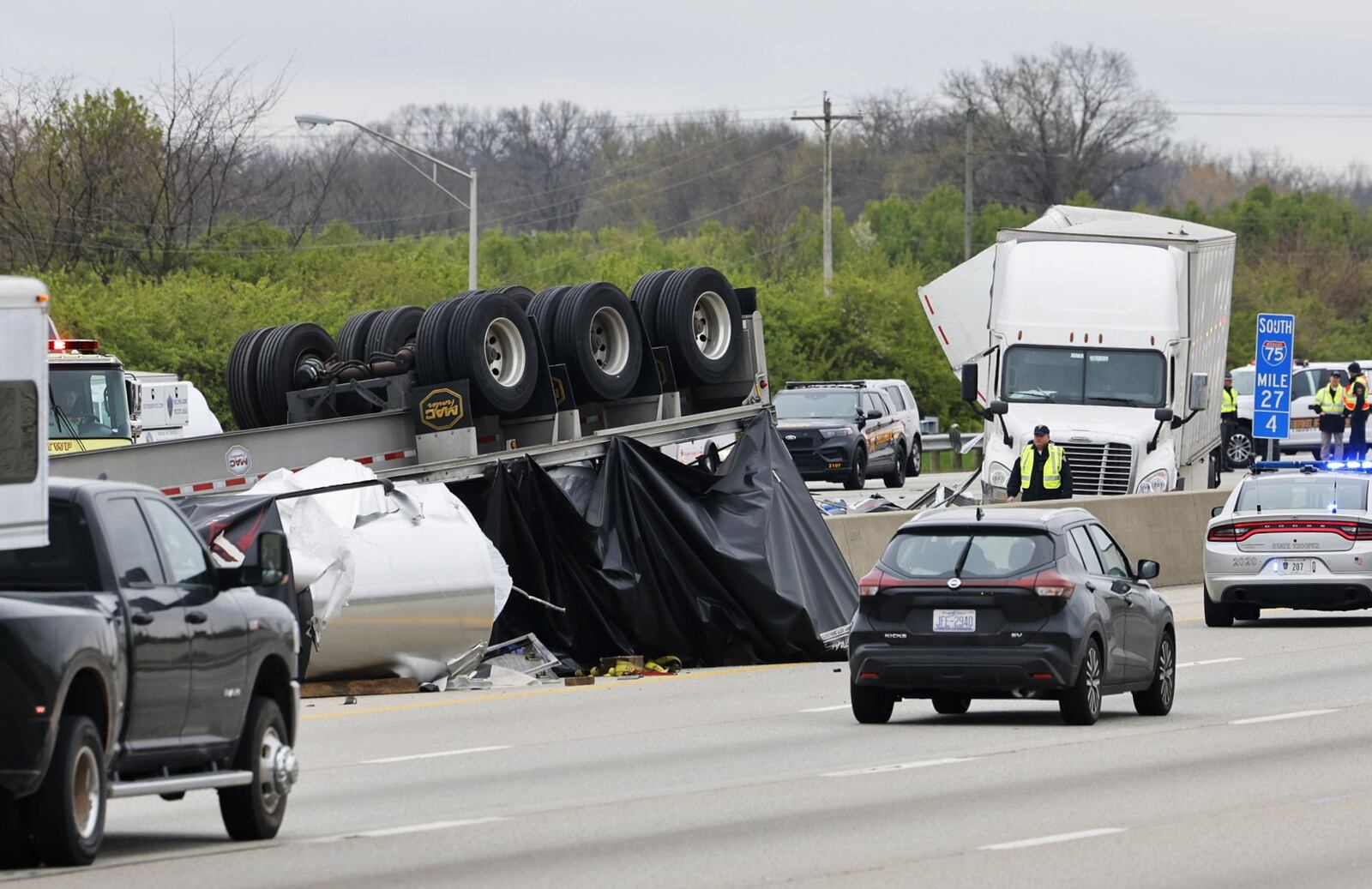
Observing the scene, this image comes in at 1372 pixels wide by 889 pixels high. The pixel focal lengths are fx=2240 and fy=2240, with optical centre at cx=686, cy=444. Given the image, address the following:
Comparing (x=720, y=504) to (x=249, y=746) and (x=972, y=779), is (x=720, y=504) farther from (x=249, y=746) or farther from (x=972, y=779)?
(x=249, y=746)

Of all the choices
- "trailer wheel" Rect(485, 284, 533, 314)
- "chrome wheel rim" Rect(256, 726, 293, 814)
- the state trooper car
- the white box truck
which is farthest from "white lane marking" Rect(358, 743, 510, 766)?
the state trooper car

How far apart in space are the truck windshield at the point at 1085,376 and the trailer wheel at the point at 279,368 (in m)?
13.1

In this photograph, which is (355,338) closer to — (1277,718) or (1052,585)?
(1052,585)

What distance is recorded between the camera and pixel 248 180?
67.2 m

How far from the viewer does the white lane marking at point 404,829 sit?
34.1ft

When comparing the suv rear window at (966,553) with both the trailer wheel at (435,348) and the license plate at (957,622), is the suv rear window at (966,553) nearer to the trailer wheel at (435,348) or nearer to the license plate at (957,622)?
the license plate at (957,622)

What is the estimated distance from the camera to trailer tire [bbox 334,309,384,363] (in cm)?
2166

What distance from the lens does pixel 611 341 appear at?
21.0 m

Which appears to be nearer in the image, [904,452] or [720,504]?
[720,504]

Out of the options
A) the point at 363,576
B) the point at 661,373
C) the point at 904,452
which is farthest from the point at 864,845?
the point at 904,452

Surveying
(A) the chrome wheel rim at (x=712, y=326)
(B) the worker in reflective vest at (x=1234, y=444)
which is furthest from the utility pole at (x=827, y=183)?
(A) the chrome wheel rim at (x=712, y=326)

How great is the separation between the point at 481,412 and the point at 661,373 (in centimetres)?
252

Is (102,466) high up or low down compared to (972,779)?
up

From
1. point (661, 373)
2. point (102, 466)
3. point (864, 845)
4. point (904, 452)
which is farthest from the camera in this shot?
point (904, 452)
